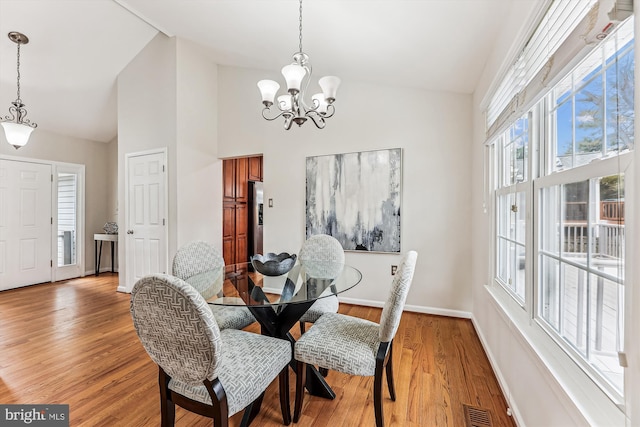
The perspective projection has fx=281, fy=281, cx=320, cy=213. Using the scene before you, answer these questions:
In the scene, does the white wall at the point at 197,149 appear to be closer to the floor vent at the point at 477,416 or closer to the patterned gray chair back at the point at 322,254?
the patterned gray chair back at the point at 322,254

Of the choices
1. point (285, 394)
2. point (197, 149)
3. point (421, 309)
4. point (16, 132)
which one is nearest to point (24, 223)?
point (16, 132)

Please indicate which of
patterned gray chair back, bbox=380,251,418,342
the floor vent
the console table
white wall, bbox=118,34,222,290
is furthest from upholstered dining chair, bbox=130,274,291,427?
the console table

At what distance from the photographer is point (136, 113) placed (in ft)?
12.8

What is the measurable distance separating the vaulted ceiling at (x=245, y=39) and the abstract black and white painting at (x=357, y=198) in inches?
36.3

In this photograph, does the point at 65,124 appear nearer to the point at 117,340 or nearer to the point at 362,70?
the point at 117,340

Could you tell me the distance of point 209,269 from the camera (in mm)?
2289

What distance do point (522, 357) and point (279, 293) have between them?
136 cm

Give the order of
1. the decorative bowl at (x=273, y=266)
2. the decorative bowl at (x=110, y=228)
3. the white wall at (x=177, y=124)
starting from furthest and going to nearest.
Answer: the decorative bowl at (x=110, y=228)
the white wall at (x=177, y=124)
the decorative bowl at (x=273, y=266)

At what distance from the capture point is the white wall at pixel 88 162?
452 centimetres

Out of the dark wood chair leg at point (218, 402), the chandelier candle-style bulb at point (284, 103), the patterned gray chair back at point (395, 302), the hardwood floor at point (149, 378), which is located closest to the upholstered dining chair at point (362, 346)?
the patterned gray chair back at point (395, 302)

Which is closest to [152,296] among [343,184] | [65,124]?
[343,184]

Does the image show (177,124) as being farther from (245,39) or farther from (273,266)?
(273,266)

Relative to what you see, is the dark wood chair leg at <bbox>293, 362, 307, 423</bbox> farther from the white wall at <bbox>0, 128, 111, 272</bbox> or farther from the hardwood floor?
the white wall at <bbox>0, 128, 111, 272</bbox>

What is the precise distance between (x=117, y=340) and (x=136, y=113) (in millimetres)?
2958
